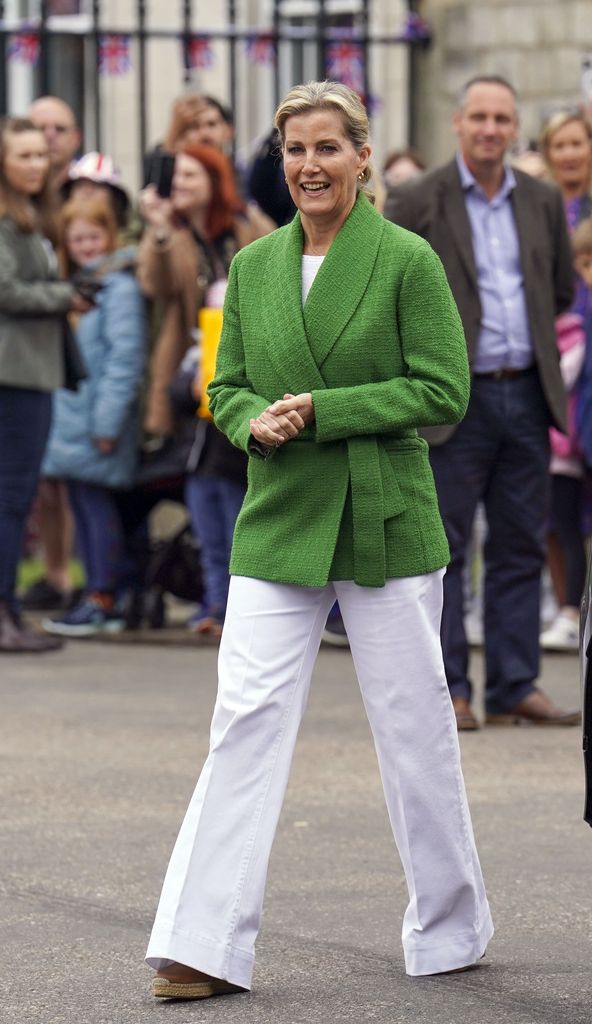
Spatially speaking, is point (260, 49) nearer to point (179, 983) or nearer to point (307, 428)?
point (307, 428)

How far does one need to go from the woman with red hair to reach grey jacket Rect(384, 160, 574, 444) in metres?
2.09

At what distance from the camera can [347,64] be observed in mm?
11930

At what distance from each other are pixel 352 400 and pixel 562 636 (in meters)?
5.05

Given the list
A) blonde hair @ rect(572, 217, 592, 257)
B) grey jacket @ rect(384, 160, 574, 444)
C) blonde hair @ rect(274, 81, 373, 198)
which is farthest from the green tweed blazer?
blonde hair @ rect(572, 217, 592, 257)

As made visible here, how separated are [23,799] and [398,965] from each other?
6.59 feet

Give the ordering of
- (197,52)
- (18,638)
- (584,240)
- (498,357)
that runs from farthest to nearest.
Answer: (197,52) → (18,638) → (584,240) → (498,357)

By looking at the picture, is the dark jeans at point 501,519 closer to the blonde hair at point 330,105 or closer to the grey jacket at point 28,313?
the grey jacket at point 28,313

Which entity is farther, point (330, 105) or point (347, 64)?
point (347, 64)

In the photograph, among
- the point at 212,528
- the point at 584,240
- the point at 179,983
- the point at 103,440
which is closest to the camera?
the point at 179,983

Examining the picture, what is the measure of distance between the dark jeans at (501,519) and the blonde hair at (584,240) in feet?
5.53

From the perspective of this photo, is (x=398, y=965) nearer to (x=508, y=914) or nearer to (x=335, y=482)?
(x=508, y=914)

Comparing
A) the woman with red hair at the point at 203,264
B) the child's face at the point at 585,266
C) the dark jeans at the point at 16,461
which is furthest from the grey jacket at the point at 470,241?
the dark jeans at the point at 16,461

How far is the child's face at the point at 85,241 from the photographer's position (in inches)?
392

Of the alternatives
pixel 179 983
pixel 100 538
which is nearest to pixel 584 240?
pixel 100 538
